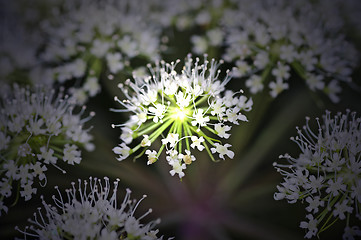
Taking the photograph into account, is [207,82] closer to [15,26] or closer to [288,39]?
[288,39]

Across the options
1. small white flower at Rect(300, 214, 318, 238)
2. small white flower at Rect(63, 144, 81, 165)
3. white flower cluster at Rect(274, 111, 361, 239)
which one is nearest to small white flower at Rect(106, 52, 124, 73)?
small white flower at Rect(63, 144, 81, 165)

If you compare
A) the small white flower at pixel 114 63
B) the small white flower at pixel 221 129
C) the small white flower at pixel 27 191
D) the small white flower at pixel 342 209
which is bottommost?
the small white flower at pixel 342 209

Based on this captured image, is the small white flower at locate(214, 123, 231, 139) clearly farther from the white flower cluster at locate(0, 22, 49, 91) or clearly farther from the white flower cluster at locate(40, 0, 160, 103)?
the white flower cluster at locate(0, 22, 49, 91)

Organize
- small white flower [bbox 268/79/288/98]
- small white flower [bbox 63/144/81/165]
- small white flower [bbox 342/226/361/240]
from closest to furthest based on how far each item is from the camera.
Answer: small white flower [bbox 342/226/361/240], small white flower [bbox 63/144/81/165], small white flower [bbox 268/79/288/98]

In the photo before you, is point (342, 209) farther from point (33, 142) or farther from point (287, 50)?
point (33, 142)

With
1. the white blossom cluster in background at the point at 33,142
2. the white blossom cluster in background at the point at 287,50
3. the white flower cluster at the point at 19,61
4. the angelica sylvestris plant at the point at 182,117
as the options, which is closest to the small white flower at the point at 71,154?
the white blossom cluster in background at the point at 33,142

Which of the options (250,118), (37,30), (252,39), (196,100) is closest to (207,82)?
(196,100)

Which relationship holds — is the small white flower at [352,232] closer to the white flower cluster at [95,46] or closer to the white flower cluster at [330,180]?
the white flower cluster at [330,180]
